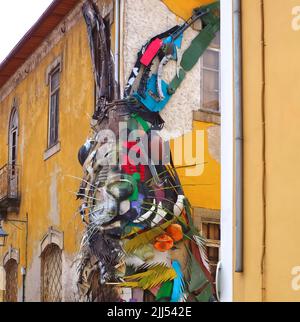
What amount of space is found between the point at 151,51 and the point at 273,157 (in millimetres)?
8820

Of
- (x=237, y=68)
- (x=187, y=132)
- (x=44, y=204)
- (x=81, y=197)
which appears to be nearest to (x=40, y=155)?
(x=44, y=204)

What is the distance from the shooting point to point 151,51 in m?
17.1

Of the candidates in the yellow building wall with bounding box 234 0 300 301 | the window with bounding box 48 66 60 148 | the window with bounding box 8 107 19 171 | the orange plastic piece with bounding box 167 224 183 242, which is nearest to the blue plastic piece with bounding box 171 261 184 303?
the orange plastic piece with bounding box 167 224 183 242

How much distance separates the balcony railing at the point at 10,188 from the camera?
2169 cm

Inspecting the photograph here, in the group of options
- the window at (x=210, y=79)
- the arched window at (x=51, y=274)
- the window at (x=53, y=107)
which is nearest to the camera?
the window at (x=210, y=79)

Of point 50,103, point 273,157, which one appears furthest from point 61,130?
point 273,157

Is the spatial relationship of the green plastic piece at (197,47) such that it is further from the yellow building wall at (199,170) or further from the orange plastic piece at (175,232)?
the orange plastic piece at (175,232)

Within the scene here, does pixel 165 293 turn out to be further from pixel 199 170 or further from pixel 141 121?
pixel 141 121

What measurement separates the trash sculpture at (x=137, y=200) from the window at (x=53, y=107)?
2512 millimetres

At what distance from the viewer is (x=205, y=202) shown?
677 inches

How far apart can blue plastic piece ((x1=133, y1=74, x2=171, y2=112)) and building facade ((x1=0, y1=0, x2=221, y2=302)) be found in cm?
19

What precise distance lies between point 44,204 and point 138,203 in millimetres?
4221

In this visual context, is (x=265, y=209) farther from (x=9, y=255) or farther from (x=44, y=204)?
(x=9, y=255)

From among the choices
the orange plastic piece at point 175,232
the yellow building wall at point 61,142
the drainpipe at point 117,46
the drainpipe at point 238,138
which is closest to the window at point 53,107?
the yellow building wall at point 61,142
